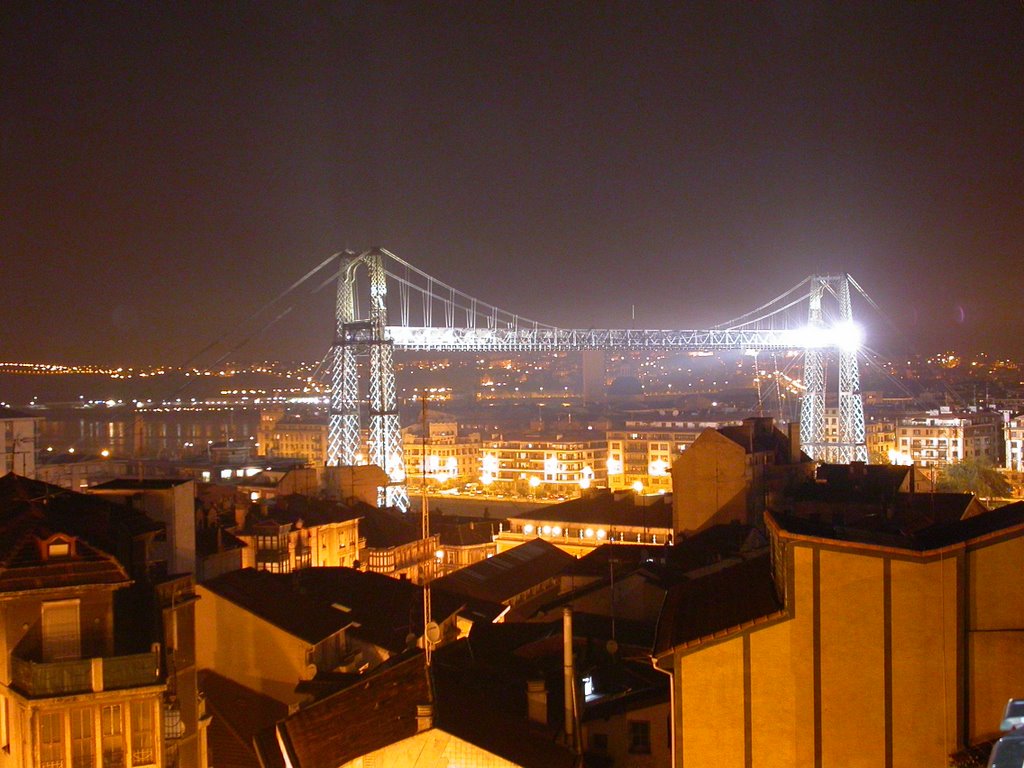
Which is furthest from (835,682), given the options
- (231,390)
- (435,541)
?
(231,390)

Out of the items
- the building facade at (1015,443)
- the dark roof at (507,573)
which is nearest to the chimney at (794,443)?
the dark roof at (507,573)

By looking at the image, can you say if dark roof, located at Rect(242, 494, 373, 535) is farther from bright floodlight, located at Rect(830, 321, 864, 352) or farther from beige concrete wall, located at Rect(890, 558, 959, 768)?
bright floodlight, located at Rect(830, 321, 864, 352)

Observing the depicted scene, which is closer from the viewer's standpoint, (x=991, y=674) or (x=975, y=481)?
(x=991, y=674)

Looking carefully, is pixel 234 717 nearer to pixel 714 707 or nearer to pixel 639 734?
pixel 639 734

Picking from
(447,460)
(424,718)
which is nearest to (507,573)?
(424,718)

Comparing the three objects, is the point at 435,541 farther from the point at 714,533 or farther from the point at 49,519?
the point at 49,519

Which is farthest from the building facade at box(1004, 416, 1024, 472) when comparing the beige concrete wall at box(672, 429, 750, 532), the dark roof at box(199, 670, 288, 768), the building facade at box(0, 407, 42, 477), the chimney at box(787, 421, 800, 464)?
the dark roof at box(199, 670, 288, 768)

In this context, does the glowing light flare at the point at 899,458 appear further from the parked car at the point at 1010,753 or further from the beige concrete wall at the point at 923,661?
the parked car at the point at 1010,753
